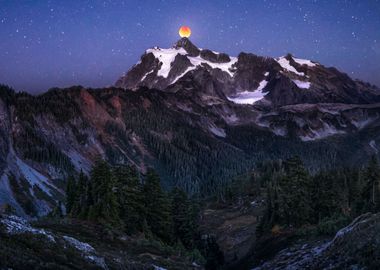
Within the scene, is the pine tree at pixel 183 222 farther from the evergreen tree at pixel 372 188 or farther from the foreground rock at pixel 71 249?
the evergreen tree at pixel 372 188

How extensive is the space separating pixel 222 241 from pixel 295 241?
60.2 m

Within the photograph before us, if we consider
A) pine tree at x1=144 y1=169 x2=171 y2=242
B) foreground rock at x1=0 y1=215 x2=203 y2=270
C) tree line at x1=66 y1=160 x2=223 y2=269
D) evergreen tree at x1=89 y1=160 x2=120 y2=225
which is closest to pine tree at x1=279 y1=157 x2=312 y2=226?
tree line at x1=66 y1=160 x2=223 y2=269

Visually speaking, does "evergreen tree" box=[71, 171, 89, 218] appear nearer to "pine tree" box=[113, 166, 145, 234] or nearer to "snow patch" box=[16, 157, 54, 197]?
"pine tree" box=[113, 166, 145, 234]

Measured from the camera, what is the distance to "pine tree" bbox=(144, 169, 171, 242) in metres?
61.7

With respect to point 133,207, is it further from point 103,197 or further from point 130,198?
point 103,197

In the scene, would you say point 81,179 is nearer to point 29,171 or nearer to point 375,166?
point 375,166

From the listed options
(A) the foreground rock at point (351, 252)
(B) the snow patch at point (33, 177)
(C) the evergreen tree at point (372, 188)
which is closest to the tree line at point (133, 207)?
(A) the foreground rock at point (351, 252)

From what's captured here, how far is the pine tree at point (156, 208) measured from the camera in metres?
61.7

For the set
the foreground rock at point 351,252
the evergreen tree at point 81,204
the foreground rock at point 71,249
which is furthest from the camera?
the evergreen tree at point 81,204

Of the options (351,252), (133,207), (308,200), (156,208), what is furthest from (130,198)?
(351,252)

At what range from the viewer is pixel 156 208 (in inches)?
2442

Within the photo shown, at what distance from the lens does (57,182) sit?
551ft

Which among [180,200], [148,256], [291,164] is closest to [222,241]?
[180,200]

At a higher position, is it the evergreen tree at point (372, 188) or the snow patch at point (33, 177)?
the snow patch at point (33, 177)
